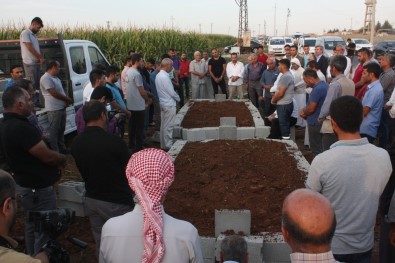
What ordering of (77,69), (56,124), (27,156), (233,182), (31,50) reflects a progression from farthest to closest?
(77,69), (31,50), (56,124), (233,182), (27,156)

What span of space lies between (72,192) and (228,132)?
3.26 m

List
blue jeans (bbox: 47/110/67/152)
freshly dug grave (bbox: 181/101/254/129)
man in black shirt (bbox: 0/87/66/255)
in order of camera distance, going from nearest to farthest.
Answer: man in black shirt (bbox: 0/87/66/255)
blue jeans (bbox: 47/110/67/152)
freshly dug grave (bbox: 181/101/254/129)

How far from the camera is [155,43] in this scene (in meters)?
23.4

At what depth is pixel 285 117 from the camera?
8258mm

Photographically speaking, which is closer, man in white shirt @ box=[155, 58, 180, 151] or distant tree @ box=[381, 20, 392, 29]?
man in white shirt @ box=[155, 58, 180, 151]

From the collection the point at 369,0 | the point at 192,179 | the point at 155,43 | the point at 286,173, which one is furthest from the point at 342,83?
the point at 369,0

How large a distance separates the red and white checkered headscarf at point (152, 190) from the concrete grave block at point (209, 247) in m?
1.86

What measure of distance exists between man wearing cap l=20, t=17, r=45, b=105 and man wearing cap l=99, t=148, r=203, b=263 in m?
6.72

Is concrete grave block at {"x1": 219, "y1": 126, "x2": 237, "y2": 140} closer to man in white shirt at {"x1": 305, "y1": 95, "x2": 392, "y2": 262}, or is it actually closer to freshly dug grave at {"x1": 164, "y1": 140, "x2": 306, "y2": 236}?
freshly dug grave at {"x1": 164, "y1": 140, "x2": 306, "y2": 236}

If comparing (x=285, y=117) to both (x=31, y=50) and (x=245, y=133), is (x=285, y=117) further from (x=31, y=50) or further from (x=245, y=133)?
(x=31, y=50)

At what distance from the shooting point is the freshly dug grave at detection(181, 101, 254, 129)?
31.5 ft

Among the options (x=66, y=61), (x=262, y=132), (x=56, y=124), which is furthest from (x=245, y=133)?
(x=66, y=61)

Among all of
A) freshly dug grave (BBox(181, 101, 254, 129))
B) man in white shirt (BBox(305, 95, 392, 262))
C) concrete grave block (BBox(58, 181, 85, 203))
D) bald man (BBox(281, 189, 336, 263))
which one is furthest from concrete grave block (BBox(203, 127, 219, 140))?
bald man (BBox(281, 189, 336, 263))

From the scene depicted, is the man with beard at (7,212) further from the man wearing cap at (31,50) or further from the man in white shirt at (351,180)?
the man wearing cap at (31,50)
